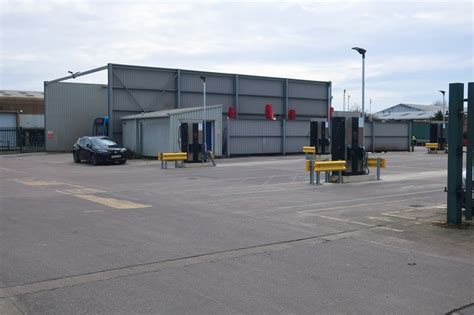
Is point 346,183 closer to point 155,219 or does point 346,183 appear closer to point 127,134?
point 155,219

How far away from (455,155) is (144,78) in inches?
1220

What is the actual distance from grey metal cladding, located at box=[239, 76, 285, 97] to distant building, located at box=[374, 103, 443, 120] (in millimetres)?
53286

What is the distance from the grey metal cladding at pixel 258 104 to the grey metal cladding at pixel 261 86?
36 cm

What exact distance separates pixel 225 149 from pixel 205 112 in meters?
3.37

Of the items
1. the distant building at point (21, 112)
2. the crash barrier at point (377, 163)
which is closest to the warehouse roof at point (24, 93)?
the distant building at point (21, 112)

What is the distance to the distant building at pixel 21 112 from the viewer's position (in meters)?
58.6

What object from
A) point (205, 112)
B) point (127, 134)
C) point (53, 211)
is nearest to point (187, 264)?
point (53, 211)

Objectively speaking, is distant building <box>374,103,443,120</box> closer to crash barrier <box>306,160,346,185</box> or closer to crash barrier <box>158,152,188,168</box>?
crash barrier <box>158,152,188,168</box>

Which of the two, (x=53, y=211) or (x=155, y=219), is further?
(x=53, y=211)

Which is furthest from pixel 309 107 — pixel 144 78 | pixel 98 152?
pixel 98 152

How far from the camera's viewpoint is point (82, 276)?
238 inches

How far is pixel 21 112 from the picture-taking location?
59.7 m

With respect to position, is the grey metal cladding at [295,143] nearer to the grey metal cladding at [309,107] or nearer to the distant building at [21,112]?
the grey metal cladding at [309,107]

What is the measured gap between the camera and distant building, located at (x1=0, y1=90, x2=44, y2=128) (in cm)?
5862
